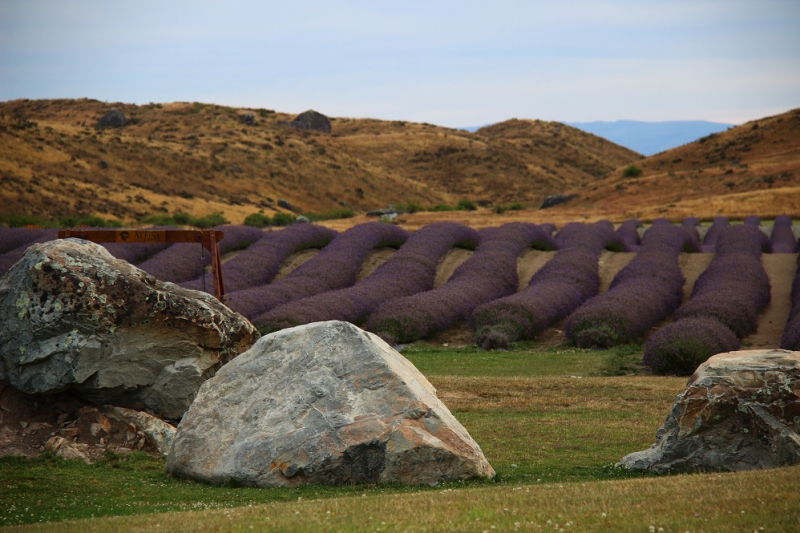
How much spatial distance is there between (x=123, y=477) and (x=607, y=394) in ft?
28.0

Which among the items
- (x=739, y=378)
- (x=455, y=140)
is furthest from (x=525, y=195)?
(x=739, y=378)

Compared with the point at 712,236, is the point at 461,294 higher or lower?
lower

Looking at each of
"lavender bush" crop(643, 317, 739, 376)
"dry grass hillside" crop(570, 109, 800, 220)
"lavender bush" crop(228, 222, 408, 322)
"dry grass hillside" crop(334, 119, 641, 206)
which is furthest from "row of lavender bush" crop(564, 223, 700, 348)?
"dry grass hillside" crop(334, 119, 641, 206)

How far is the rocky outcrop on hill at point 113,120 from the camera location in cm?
9594

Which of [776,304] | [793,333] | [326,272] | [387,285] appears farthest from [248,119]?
[793,333]

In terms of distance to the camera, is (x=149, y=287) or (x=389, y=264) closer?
(x=149, y=287)

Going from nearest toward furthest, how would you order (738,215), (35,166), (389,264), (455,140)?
(389,264) → (738,215) → (35,166) → (455,140)

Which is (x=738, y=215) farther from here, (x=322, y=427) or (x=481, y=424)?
(x=322, y=427)

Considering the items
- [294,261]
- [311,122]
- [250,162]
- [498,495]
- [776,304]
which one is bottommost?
[776,304]

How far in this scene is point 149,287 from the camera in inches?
433

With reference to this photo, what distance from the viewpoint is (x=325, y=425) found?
338 inches

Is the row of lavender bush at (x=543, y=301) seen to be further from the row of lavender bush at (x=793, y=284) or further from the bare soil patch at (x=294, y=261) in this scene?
the bare soil patch at (x=294, y=261)

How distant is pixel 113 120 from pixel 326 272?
79241 millimetres

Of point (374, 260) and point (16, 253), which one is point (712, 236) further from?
point (16, 253)
